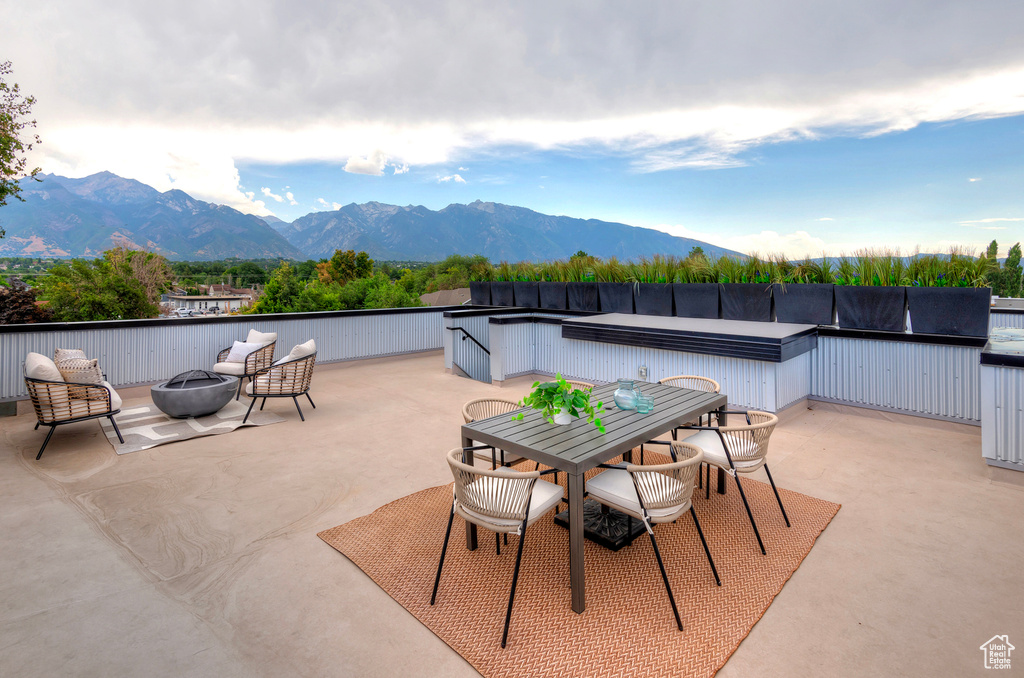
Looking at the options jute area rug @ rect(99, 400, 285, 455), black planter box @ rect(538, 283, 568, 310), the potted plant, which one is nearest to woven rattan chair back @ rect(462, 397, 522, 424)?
the potted plant

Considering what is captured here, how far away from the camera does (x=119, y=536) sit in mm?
A: 2680

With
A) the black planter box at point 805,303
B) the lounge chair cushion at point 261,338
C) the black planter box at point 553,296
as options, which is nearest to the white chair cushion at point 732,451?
the black planter box at point 805,303

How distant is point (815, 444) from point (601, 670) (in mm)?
3452

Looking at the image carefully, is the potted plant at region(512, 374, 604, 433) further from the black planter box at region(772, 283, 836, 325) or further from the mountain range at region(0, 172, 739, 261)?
the mountain range at region(0, 172, 739, 261)

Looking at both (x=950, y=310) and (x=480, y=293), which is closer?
(x=950, y=310)

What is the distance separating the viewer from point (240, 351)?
635 cm

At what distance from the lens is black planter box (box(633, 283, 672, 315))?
6.63 m

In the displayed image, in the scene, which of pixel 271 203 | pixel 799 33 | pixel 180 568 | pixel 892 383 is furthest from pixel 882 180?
pixel 271 203

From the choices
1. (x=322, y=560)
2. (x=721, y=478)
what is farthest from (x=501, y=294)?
(x=322, y=560)

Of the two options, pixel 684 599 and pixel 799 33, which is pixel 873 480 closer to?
pixel 684 599

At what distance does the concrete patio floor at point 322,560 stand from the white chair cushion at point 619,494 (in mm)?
560

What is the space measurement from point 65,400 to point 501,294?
20.7ft

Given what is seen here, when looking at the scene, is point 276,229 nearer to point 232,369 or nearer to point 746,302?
point 232,369

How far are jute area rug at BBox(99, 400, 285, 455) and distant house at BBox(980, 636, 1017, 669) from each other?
550cm
